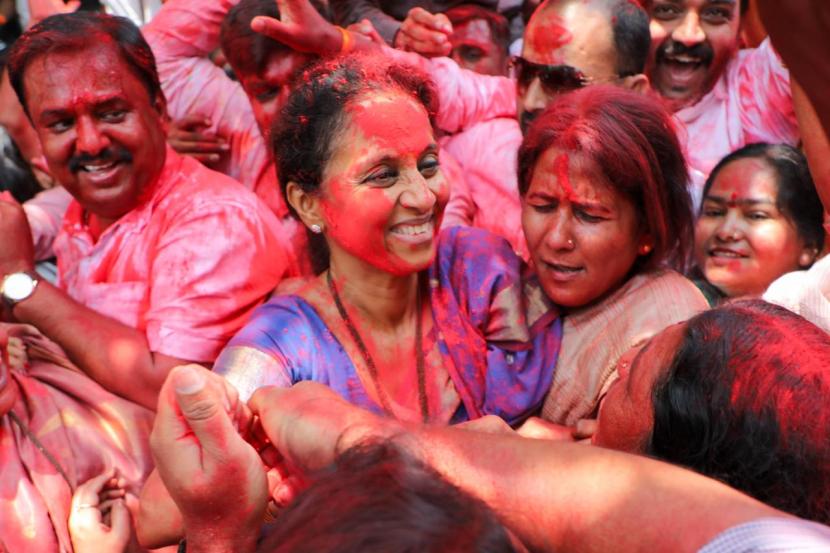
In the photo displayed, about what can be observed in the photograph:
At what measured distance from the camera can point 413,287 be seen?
2.90 meters

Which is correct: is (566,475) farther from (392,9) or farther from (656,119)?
(392,9)

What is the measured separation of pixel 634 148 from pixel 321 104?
78 cm

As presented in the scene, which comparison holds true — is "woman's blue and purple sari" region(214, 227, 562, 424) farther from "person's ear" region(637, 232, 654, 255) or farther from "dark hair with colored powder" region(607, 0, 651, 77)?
"dark hair with colored powder" region(607, 0, 651, 77)

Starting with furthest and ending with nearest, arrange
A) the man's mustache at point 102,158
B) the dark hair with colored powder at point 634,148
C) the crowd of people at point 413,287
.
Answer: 1. the man's mustache at point 102,158
2. the dark hair with colored powder at point 634,148
3. the crowd of people at point 413,287

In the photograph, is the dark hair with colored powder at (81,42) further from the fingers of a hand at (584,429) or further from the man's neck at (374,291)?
the fingers of a hand at (584,429)

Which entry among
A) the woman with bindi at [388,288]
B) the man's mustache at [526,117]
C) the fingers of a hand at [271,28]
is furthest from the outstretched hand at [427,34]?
the woman with bindi at [388,288]

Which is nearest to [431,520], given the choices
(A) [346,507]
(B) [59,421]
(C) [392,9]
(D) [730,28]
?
(A) [346,507]

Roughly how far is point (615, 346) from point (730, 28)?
2.04 m

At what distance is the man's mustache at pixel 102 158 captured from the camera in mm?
3348

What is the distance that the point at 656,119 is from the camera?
109 inches

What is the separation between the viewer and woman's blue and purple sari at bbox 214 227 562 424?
2686 millimetres

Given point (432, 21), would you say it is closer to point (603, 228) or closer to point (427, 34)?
point (427, 34)

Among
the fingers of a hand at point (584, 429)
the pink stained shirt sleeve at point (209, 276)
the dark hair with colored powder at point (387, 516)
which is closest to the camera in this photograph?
the dark hair with colored powder at point (387, 516)

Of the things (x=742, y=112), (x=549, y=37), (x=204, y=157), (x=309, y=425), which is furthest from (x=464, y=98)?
(x=309, y=425)
